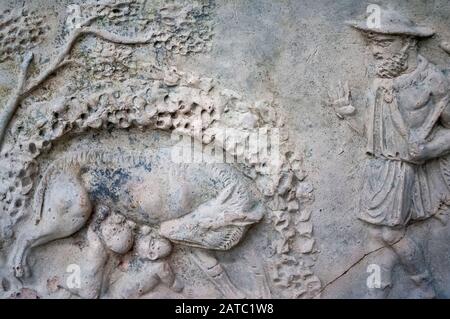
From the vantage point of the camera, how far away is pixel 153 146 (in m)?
3.43

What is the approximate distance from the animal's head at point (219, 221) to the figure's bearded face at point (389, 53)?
0.89m

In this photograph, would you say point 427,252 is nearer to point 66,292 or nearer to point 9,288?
point 66,292

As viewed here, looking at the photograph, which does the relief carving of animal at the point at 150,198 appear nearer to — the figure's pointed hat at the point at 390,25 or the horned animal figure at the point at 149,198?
the horned animal figure at the point at 149,198

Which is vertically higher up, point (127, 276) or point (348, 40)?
point (348, 40)

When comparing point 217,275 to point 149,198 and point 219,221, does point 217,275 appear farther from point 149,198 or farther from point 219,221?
point 149,198

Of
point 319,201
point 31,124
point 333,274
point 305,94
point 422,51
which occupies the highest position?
point 422,51

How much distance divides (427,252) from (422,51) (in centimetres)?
100

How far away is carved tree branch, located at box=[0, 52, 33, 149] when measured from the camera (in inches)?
133

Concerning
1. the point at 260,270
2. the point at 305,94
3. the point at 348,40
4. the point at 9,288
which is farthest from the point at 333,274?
the point at 9,288

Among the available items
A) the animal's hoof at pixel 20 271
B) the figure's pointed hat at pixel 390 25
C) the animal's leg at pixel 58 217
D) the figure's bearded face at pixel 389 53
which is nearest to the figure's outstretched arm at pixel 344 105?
the figure's bearded face at pixel 389 53

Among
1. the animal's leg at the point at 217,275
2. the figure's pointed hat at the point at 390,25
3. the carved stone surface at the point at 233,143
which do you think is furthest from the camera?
the animal's leg at the point at 217,275

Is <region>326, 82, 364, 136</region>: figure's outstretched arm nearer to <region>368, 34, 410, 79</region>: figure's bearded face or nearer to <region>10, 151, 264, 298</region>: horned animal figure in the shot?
<region>368, 34, 410, 79</region>: figure's bearded face

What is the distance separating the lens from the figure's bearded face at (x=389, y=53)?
10.5 feet

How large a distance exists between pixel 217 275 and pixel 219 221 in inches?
12.8
